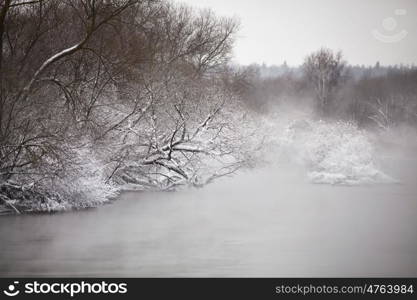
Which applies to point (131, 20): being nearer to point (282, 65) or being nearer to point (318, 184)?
point (318, 184)

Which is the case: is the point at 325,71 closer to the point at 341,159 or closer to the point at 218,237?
the point at 341,159

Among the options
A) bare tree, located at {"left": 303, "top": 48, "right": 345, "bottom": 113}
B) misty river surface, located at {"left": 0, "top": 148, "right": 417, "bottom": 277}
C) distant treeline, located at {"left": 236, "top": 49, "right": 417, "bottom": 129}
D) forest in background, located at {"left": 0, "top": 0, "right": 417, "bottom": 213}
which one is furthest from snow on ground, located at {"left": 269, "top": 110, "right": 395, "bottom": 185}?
bare tree, located at {"left": 303, "top": 48, "right": 345, "bottom": 113}

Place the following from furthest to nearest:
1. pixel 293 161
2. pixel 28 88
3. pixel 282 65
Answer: pixel 282 65 → pixel 293 161 → pixel 28 88

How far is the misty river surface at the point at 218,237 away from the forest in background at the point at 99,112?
0.73 metres

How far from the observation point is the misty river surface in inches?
358

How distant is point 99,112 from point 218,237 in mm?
6242

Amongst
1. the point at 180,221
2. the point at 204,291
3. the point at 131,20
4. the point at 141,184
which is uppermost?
the point at 131,20

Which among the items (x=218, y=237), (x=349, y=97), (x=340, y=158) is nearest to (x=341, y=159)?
(x=340, y=158)

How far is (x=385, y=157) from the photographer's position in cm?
3259

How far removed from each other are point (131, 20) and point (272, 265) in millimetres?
9692

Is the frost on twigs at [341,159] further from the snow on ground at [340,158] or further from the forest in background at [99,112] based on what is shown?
the forest in background at [99,112]

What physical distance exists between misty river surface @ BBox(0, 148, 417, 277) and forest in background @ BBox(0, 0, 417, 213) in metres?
0.73

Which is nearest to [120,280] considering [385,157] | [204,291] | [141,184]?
[204,291]

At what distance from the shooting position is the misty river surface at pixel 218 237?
9.09 m
